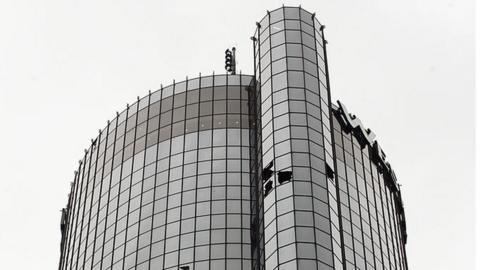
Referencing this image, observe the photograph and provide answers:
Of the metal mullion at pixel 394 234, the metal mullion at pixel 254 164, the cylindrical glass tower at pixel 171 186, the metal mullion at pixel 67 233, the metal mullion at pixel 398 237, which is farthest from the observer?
the metal mullion at pixel 67 233

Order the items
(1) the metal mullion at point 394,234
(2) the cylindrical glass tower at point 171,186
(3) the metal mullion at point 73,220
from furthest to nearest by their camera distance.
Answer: (3) the metal mullion at point 73,220 → (1) the metal mullion at point 394,234 → (2) the cylindrical glass tower at point 171,186

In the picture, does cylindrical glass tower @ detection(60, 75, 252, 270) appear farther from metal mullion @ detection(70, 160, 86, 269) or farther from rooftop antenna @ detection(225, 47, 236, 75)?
rooftop antenna @ detection(225, 47, 236, 75)

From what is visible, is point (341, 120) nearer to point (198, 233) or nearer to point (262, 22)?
point (262, 22)

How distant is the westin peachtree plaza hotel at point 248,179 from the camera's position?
316ft

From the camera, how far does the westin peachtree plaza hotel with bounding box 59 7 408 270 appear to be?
96.2 m

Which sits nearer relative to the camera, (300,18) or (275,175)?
(275,175)

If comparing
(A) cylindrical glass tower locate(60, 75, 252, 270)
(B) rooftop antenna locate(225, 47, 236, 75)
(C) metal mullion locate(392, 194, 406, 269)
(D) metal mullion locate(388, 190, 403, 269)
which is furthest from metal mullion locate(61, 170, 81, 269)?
(C) metal mullion locate(392, 194, 406, 269)

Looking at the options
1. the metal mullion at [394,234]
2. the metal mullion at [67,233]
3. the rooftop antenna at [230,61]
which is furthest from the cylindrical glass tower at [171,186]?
the metal mullion at [394,234]

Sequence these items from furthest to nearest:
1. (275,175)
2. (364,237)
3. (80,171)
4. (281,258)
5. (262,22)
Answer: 1. (80,171)
2. (262,22)
3. (364,237)
4. (275,175)
5. (281,258)

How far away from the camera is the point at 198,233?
332ft

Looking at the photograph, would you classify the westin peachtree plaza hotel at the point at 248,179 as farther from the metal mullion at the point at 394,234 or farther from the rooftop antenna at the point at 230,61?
the rooftop antenna at the point at 230,61

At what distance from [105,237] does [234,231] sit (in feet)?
52.5

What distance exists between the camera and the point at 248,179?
105250 millimetres

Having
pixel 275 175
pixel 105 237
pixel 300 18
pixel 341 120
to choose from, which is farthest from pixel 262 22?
pixel 105 237
